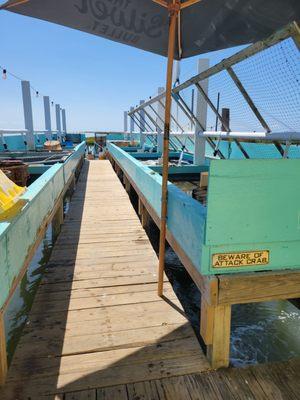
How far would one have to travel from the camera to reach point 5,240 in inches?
84.4

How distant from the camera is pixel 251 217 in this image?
2.15 metres

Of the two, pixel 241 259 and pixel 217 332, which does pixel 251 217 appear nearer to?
pixel 241 259

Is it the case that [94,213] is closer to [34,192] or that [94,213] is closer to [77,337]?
[34,192]

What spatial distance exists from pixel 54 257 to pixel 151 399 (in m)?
2.77

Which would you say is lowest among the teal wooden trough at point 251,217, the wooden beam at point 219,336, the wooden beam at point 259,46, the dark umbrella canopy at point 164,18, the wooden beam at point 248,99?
the wooden beam at point 219,336

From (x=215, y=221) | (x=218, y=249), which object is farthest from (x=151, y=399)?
(x=215, y=221)

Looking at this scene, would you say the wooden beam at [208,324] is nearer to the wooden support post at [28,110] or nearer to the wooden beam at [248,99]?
the wooden beam at [248,99]

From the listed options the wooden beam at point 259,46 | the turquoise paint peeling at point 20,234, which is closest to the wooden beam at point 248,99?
the wooden beam at point 259,46

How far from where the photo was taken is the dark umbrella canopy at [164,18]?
8.73 feet

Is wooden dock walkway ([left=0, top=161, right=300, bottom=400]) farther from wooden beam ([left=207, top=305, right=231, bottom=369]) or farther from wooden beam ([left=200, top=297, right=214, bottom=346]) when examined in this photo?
wooden beam ([left=200, top=297, right=214, bottom=346])

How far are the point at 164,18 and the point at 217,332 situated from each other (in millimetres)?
3050

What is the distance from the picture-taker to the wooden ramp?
2.18 meters

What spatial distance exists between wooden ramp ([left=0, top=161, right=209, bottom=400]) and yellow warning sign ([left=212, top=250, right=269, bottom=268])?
0.83 metres

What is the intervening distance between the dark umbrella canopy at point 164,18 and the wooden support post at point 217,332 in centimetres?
258
